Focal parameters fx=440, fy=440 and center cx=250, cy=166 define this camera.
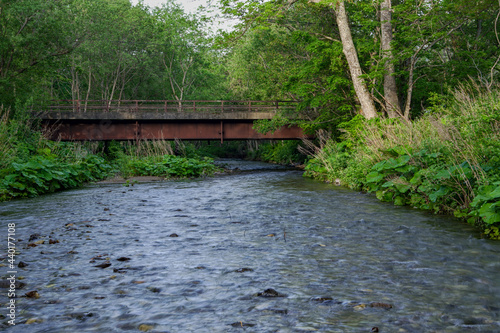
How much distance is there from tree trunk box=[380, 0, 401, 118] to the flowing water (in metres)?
9.79

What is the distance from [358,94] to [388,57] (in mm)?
2146

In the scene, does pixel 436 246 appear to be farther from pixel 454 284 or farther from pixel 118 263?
pixel 118 263

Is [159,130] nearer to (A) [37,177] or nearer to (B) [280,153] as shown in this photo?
(B) [280,153]

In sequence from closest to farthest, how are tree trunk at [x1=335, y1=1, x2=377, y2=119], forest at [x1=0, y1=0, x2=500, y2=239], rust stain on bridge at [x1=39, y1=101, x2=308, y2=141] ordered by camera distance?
1. forest at [x1=0, y1=0, x2=500, y2=239]
2. tree trunk at [x1=335, y1=1, x2=377, y2=119]
3. rust stain on bridge at [x1=39, y1=101, x2=308, y2=141]

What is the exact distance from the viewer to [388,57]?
18828 millimetres

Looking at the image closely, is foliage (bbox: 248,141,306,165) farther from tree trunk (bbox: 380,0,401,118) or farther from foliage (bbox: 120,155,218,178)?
tree trunk (bbox: 380,0,401,118)

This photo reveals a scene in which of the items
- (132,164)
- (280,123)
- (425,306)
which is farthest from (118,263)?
(280,123)

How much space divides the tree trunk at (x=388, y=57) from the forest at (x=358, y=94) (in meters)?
0.06

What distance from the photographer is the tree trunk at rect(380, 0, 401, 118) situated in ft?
61.4

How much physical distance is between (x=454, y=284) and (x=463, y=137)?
19.9ft

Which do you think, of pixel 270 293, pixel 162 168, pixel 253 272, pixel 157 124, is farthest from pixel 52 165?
pixel 157 124

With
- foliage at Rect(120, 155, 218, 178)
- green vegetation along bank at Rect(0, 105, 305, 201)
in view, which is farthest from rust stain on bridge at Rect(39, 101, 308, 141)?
foliage at Rect(120, 155, 218, 178)

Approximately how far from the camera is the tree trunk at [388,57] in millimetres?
18719

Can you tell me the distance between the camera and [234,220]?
951 centimetres
